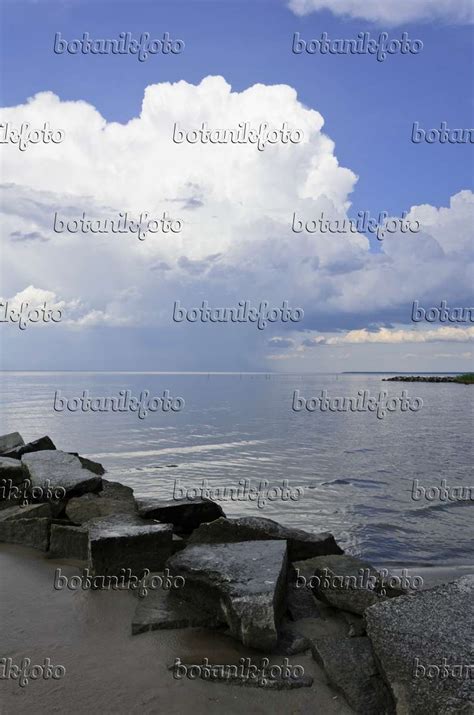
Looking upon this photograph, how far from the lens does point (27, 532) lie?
759cm

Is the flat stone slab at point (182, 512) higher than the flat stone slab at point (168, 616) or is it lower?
higher

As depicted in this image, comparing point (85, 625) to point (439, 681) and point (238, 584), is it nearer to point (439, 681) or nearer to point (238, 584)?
point (238, 584)

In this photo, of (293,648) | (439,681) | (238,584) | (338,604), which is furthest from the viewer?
(338,604)

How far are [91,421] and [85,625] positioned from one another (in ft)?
83.4

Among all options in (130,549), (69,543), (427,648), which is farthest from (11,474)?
(427,648)

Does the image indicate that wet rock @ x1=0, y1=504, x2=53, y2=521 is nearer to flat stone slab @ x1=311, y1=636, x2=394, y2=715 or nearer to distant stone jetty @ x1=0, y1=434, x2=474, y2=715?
distant stone jetty @ x1=0, y1=434, x2=474, y2=715

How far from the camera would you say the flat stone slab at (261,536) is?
6982 mm

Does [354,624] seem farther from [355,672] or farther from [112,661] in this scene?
[112,661]

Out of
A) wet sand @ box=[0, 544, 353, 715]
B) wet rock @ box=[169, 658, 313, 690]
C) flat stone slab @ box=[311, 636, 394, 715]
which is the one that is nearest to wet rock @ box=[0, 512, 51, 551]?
wet sand @ box=[0, 544, 353, 715]

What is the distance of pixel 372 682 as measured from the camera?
4188 millimetres

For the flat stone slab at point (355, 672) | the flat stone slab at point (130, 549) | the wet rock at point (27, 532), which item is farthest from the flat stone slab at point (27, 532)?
the flat stone slab at point (355, 672)

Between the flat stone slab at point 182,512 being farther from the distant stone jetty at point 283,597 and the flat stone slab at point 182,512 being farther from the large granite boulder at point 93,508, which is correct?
the large granite boulder at point 93,508

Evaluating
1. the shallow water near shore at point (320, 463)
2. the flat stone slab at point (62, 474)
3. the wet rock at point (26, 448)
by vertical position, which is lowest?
the shallow water near shore at point (320, 463)

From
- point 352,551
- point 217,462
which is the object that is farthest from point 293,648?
point 217,462
